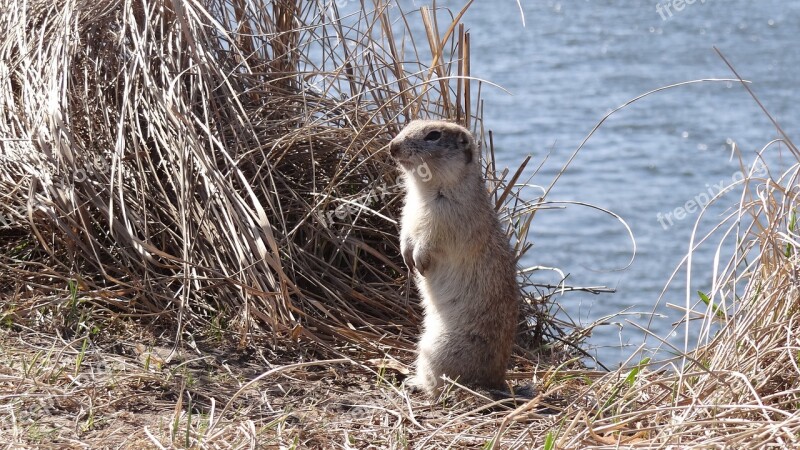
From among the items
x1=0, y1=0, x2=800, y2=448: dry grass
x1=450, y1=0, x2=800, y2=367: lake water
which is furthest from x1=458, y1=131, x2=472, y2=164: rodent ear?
x1=450, y1=0, x2=800, y2=367: lake water

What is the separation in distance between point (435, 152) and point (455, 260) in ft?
1.38

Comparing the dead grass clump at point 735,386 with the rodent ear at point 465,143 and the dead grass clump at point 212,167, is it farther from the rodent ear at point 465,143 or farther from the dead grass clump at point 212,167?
the dead grass clump at point 212,167

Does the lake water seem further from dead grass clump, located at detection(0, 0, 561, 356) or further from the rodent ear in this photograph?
the rodent ear

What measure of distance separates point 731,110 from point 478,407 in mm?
9106

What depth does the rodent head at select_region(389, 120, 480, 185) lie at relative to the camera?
434 centimetres

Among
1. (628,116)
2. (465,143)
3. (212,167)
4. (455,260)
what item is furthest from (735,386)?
(628,116)

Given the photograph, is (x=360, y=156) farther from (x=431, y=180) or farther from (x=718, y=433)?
(x=718, y=433)

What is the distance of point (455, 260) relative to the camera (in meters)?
4.37

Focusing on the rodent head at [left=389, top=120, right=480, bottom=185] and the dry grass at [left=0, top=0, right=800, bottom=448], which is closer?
the dry grass at [left=0, top=0, right=800, bottom=448]

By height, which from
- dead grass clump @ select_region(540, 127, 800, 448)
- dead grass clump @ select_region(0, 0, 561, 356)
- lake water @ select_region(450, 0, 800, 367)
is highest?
dead grass clump @ select_region(0, 0, 561, 356)

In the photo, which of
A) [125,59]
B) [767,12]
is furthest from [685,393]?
[767,12]

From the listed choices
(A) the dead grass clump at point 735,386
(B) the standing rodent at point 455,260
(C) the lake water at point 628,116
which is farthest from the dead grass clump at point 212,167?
(C) the lake water at point 628,116

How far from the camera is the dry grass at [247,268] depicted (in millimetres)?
3645

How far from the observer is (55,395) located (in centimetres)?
372
